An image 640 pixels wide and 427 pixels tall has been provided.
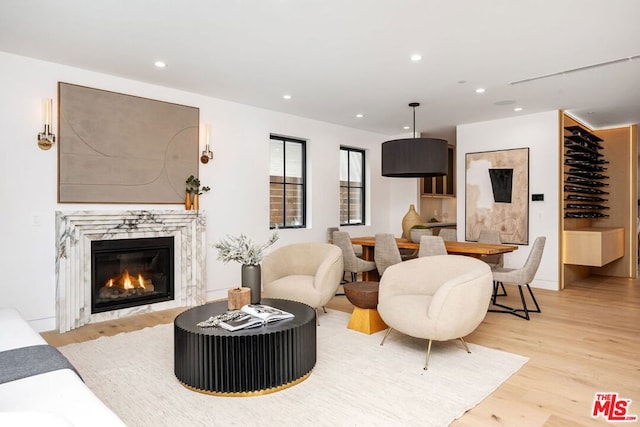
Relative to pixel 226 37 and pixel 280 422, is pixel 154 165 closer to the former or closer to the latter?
pixel 226 37

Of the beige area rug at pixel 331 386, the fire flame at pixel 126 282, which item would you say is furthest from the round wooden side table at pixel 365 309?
the fire flame at pixel 126 282

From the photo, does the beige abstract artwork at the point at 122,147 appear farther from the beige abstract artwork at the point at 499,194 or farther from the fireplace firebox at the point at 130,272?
the beige abstract artwork at the point at 499,194

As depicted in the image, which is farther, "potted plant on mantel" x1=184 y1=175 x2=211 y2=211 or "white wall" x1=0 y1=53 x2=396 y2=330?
"potted plant on mantel" x1=184 y1=175 x2=211 y2=211

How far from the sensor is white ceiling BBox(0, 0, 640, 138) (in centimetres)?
293

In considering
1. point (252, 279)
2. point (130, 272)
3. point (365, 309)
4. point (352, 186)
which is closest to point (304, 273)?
point (365, 309)

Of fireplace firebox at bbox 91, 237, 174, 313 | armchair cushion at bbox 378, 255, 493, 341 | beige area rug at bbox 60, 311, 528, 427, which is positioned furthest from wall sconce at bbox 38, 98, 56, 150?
armchair cushion at bbox 378, 255, 493, 341

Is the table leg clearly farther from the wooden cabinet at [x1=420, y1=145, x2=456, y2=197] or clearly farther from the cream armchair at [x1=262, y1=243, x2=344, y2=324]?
the wooden cabinet at [x1=420, y1=145, x2=456, y2=197]

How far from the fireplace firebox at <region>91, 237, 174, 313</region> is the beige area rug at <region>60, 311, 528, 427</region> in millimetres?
895

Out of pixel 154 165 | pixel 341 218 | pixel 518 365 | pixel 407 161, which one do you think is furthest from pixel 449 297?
pixel 341 218

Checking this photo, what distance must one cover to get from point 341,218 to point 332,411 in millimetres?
5138

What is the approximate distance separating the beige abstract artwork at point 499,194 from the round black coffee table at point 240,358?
488 centimetres

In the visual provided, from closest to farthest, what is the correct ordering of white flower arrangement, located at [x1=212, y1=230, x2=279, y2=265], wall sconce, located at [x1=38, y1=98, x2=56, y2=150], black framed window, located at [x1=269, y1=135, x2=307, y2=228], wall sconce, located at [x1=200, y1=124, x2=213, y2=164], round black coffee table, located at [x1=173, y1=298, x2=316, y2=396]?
round black coffee table, located at [x1=173, y1=298, x2=316, y2=396]
white flower arrangement, located at [x1=212, y1=230, x2=279, y2=265]
wall sconce, located at [x1=38, y1=98, x2=56, y2=150]
wall sconce, located at [x1=200, y1=124, x2=213, y2=164]
black framed window, located at [x1=269, y1=135, x2=307, y2=228]

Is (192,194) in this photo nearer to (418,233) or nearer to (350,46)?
(350,46)

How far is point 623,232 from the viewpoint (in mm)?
7109
